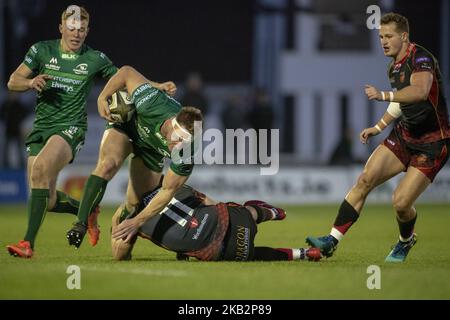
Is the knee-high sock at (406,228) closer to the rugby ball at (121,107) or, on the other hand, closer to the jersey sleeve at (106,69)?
the rugby ball at (121,107)

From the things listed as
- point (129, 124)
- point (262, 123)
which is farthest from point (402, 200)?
point (262, 123)

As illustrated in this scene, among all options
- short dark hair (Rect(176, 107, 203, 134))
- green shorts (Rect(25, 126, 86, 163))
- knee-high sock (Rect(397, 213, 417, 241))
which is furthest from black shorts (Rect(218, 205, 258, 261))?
green shorts (Rect(25, 126, 86, 163))

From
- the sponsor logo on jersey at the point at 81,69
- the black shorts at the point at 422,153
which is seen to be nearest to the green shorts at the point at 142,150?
the sponsor logo on jersey at the point at 81,69

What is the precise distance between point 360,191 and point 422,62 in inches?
54.0

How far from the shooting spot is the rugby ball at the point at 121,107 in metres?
10.6

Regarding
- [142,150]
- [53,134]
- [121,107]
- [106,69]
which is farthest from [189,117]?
[106,69]

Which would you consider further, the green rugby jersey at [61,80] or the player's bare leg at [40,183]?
the green rugby jersey at [61,80]

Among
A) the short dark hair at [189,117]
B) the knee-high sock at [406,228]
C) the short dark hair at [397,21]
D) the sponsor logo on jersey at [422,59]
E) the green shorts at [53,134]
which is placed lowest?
the knee-high sock at [406,228]

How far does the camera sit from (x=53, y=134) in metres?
11.1

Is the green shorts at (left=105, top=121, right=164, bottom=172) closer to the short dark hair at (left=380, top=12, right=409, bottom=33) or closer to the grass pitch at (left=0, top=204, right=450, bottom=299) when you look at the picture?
the grass pitch at (left=0, top=204, right=450, bottom=299)

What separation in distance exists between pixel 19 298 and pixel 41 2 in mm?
17483

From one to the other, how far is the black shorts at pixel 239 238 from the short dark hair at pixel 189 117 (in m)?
0.98

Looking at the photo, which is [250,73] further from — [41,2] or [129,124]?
[129,124]

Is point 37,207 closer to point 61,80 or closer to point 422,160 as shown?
point 61,80
